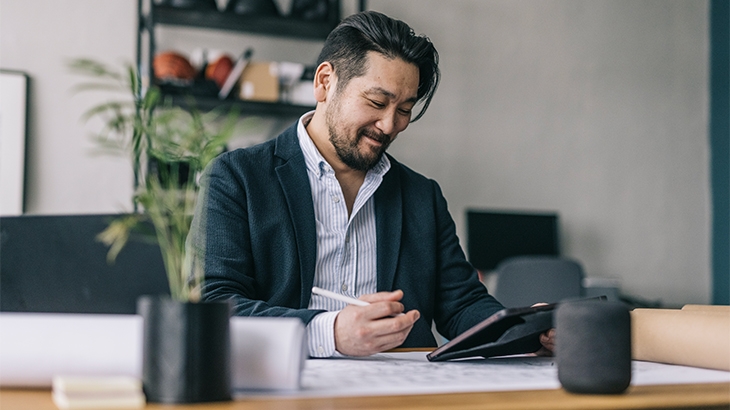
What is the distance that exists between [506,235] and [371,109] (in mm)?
2182

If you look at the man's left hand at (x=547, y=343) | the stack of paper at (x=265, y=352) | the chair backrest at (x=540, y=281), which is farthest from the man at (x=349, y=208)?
the chair backrest at (x=540, y=281)

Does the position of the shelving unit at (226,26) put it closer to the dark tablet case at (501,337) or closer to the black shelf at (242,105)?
the black shelf at (242,105)

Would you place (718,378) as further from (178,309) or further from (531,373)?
(178,309)

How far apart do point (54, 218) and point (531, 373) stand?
669mm

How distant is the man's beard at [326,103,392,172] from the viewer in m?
1.69

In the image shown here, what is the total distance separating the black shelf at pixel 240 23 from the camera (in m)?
3.17

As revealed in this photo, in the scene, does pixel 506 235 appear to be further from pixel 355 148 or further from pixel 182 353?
pixel 182 353

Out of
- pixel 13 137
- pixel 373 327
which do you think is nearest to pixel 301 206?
pixel 373 327

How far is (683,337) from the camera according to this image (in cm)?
106

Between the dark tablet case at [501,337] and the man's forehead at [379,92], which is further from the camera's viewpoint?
the man's forehead at [379,92]

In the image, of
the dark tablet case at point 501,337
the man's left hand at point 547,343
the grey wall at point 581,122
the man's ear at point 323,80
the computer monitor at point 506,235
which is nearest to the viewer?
the dark tablet case at point 501,337

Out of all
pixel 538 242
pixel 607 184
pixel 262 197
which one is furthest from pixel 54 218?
pixel 607 184

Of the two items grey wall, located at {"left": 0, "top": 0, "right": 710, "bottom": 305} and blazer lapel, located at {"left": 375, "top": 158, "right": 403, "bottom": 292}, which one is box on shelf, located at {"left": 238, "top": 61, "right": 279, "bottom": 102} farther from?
blazer lapel, located at {"left": 375, "top": 158, "right": 403, "bottom": 292}

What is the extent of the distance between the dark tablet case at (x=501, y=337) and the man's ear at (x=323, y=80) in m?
0.85
